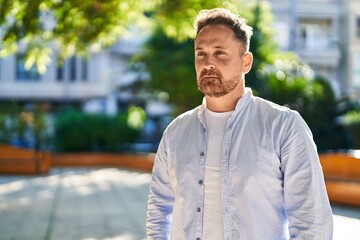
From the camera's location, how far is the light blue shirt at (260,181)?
2578 mm

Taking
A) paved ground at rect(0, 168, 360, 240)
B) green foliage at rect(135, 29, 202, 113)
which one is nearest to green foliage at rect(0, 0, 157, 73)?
paved ground at rect(0, 168, 360, 240)

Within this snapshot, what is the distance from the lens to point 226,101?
2.83 meters

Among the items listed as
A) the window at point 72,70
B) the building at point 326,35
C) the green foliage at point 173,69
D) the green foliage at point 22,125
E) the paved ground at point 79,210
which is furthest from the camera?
the building at point 326,35

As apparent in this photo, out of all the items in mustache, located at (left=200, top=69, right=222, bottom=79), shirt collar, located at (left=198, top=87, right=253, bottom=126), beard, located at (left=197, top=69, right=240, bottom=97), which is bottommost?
shirt collar, located at (left=198, top=87, right=253, bottom=126)

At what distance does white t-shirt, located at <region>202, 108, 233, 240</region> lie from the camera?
8.75ft

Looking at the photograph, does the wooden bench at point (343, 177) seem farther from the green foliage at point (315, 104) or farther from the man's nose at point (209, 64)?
the man's nose at point (209, 64)

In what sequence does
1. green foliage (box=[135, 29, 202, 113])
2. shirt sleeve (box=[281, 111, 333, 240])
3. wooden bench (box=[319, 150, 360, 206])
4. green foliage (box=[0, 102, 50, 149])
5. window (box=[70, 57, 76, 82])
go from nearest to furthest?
shirt sleeve (box=[281, 111, 333, 240]), wooden bench (box=[319, 150, 360, 206]), green foliage (box=[135, 29, 202, 113]), green foliage (box=[0, 102, 50, 149]), window (box=[70, 57, 76, 82])

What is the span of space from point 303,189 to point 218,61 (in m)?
0.64

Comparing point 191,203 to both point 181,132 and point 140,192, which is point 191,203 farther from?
point 140,192

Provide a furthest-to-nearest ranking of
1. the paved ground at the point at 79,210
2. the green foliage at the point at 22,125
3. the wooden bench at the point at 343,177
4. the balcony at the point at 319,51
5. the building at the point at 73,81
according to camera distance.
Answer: the balcony at the point at 319,51, the building at the point at 73,81, the green foliage at the point at 22,125, the wooden bench at the point at 343,177, the paved ground at the point at 79,210

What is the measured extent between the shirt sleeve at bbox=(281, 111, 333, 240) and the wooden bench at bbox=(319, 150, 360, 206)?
9617 mm

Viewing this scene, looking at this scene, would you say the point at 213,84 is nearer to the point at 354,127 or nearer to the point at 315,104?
the point at 354,127

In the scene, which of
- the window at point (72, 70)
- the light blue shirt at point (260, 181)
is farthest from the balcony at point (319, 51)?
the light blue shirt at point (260, 181)

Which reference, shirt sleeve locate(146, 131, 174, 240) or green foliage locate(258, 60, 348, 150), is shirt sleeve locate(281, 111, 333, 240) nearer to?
shirt sleeve locate(146, 131, 174, 240)
